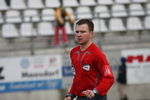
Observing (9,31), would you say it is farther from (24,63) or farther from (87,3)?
(87,3)

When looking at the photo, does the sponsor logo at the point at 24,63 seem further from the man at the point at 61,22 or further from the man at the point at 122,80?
the man at the point at 122,80

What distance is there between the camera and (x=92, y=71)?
357cm

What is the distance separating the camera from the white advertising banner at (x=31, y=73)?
9688 millimetres

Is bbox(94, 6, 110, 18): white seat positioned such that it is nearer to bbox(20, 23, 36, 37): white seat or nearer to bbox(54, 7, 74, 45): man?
bbox(54, 7, 74, 45): man

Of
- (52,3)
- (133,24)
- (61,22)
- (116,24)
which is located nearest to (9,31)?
(61,22)

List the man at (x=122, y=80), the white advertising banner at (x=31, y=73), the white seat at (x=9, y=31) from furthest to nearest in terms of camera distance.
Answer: the white seat at (x=9, y=31)
the man at (x=122, y=80)
the white advertising banner at (x=31, y=73)

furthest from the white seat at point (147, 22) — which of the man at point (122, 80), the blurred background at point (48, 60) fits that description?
the man at point (122, 80)

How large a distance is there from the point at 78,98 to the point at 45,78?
6.15m

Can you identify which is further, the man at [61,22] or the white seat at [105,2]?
the white seat at [105,2]

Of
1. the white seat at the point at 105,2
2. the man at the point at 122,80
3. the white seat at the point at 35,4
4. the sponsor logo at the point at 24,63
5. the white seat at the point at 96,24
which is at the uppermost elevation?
the white seat at the point at 35,4

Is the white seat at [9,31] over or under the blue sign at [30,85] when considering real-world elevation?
over

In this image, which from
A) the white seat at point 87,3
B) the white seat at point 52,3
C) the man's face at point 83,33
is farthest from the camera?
the white seat at point 87,3

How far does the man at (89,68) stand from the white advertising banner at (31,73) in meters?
6.18

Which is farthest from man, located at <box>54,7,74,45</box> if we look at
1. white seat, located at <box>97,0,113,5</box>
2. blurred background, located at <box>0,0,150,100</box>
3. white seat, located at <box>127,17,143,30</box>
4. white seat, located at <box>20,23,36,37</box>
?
white seat, located at <box>97,0,113,5</box>
